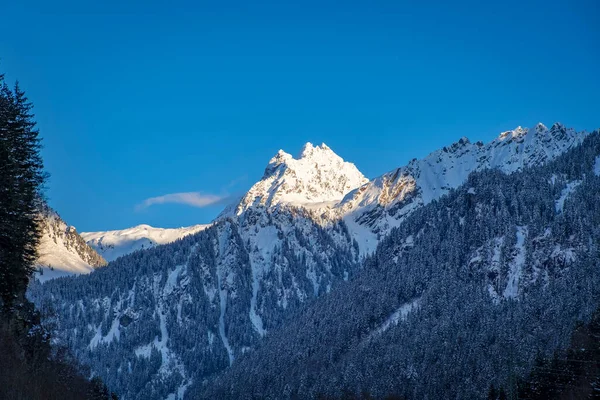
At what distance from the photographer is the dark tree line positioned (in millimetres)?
39125

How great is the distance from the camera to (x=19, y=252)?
42938mm

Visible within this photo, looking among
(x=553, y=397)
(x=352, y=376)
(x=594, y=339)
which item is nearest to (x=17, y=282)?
(x=553, y=397)

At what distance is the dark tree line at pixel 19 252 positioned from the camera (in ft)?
128

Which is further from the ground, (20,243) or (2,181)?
(2,181)

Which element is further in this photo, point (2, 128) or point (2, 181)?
point (2, 128)

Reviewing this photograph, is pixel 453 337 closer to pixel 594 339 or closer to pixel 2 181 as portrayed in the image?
pixel 594 339

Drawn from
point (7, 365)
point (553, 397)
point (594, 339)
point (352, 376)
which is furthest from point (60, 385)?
point (352, 376)

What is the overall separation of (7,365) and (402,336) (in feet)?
559

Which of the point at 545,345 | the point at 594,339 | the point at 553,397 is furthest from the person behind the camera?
the point at 545,345

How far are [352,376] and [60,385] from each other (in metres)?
142

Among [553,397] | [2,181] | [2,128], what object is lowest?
[553,397]

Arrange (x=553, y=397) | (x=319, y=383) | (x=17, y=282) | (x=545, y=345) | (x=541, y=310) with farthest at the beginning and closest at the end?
(x=319, y=383), (x=541, y=310), (x=545, y=345), (x=553, y=397), (x=17, y=282)

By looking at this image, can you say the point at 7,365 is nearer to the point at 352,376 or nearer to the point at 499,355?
the point at 499,355

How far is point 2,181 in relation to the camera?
3919 centimetres
